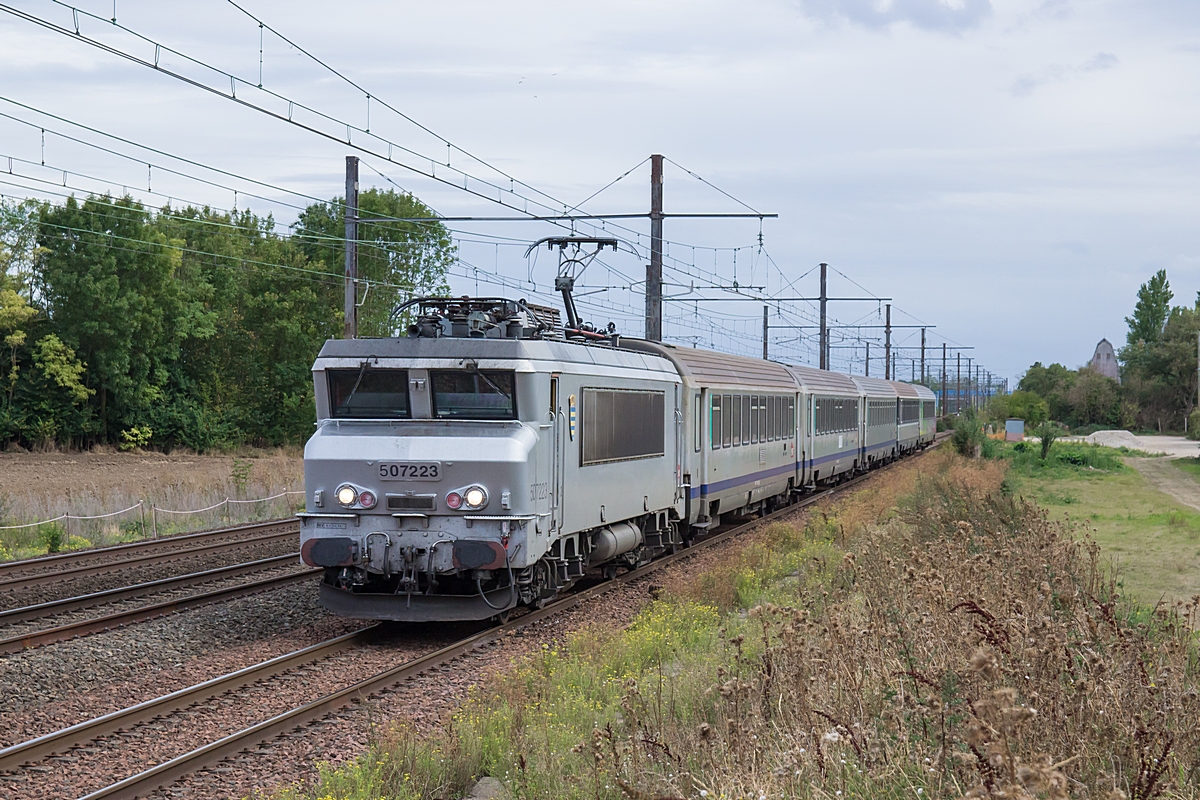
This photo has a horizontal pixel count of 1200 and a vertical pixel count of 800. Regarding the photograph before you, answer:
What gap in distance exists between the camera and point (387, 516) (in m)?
11.5

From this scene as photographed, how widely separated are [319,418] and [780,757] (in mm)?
8142

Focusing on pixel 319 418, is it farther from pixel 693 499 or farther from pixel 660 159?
pixel 660 159

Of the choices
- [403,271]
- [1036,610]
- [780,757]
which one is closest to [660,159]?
[1036,610]

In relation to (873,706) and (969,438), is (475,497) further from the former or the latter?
(969,438)

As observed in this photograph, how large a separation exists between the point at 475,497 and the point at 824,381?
21.2 metres

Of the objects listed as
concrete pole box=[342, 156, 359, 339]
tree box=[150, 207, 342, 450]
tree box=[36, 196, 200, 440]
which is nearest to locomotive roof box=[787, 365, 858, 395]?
concrete pole box=[342, 156, 359, 339]

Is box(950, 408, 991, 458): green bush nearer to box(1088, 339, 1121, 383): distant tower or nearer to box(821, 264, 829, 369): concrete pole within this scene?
box(821, 264, 829, 369): concrete pole

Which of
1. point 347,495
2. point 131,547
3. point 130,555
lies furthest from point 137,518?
point 347,495

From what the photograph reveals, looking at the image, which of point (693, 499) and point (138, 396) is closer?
point (693, 499)

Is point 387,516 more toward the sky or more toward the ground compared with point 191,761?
more toward the sky

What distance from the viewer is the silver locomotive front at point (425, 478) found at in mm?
11328

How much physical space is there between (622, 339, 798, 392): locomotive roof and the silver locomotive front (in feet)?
18.7

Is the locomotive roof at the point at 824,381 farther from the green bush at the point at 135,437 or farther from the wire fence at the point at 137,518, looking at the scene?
the green bush at the point at 135,437

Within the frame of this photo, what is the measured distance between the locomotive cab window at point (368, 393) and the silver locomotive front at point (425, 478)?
0.4 inches
